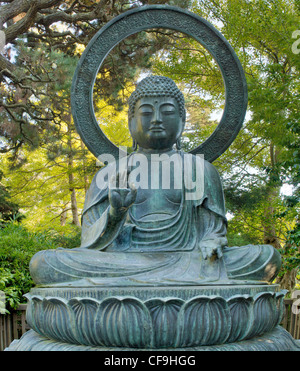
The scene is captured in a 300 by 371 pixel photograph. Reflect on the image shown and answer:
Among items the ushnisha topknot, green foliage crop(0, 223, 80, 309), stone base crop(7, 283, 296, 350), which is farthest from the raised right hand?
Answer: green foliage crop(0, 223, 80, 309)

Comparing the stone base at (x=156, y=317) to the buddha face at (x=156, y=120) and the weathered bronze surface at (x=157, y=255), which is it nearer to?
the weathered bronze surface at (x=157, y=255)

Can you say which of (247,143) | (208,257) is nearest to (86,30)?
(247,143)

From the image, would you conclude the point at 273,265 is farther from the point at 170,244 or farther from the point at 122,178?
the point at 122,178

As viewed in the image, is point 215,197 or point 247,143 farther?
point 247,143

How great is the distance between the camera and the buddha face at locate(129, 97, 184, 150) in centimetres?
415

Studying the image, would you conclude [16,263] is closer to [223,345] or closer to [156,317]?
[156,317]

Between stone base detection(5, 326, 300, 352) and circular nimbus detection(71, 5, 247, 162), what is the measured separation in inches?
78.7

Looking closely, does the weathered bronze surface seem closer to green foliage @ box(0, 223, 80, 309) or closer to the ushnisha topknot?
the ushnisha topknot

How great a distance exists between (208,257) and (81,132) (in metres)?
1.99

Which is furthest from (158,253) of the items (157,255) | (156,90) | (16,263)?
(16,263)
